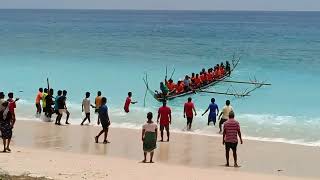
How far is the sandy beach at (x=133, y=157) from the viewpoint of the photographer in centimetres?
1135

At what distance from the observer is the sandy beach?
11352 millimetres

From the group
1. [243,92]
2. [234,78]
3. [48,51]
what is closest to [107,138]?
[243,92]

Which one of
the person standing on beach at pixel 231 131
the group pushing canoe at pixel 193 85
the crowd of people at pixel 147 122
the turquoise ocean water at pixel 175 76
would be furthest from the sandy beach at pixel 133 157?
the group pushing canoe at pixel 193 85

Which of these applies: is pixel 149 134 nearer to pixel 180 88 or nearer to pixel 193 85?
pixel 180 88

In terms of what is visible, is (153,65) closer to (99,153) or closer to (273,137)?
(273,137)

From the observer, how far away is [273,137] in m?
17.3

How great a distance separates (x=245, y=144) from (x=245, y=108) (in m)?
8.34

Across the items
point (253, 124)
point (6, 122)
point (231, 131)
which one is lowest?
point (231, 131)

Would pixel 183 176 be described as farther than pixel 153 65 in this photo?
No

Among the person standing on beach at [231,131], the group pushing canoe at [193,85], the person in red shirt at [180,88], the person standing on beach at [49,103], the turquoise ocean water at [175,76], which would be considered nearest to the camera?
the person standing on beach at [231,131]

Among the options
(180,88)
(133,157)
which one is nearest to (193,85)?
(180,88)

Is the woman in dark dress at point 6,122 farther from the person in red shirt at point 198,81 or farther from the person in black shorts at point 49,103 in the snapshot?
the person in red shirt at point 198,81

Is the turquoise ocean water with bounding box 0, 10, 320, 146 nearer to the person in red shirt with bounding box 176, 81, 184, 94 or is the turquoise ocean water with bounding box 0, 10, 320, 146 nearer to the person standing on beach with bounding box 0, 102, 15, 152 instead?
the person in red shirt with bounding box 176, 81, 184, 94

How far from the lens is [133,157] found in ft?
45.0
